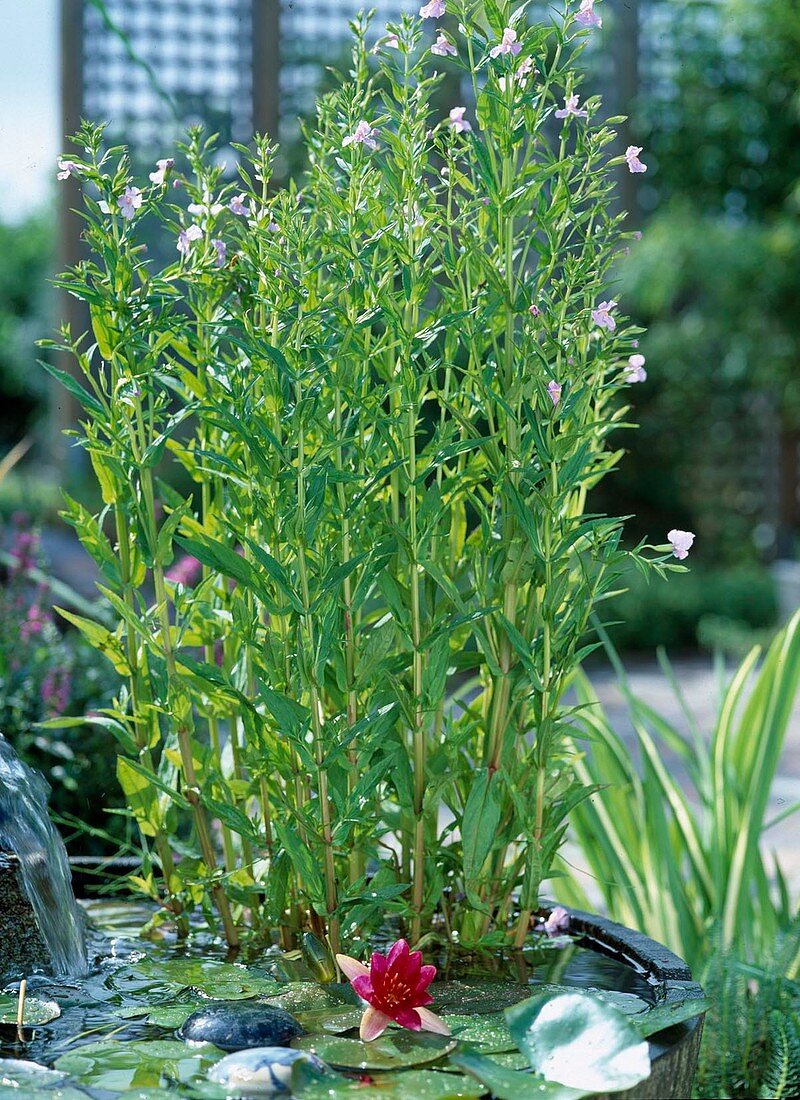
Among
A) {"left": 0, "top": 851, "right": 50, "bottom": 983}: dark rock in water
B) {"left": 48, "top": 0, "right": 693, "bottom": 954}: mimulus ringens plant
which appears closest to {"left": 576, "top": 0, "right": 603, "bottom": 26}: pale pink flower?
{"left": 48, "top": 0, "right": 693, "bottom": 954}: mimulus ringens plant

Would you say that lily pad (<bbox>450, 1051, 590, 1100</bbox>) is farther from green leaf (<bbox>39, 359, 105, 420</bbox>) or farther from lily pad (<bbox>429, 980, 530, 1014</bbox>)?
green leaf (<bbox>39, 359, 105, 420</bbox>)

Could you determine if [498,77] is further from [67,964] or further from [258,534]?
[67,964]

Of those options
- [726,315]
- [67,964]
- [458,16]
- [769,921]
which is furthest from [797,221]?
[67,964]

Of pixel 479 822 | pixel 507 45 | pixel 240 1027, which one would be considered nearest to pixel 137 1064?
pixel 240 1027

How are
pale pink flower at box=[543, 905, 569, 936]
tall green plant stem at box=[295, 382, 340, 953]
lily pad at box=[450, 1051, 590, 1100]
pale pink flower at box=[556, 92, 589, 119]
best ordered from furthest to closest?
pale pink flower at box=[543, 905, 569, 936], pale pink flower at box=[556, 92, 589, 119], tall green plant stem at box=[295, 382, 340, 953], lily pad at box=[450, 1051, 590, 1100]

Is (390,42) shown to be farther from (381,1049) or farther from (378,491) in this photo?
(381,1049)

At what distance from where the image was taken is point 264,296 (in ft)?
4.46

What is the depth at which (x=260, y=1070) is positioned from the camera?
1.09 metres

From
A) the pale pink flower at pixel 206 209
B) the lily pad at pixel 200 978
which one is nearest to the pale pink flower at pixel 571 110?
the pale pink flower at pixel 206 209

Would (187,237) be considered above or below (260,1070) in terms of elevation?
above

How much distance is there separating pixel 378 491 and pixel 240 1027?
60 centimetres

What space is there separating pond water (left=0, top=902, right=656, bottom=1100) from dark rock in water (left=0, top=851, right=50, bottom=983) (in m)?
0.02

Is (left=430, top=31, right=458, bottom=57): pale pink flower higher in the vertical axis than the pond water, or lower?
higher

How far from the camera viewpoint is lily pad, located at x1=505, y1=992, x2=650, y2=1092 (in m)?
1.08
